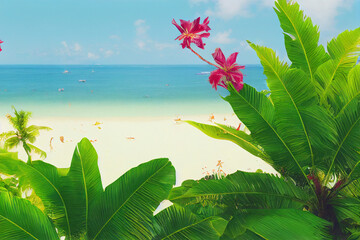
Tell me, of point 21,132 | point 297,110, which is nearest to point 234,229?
point 297,110

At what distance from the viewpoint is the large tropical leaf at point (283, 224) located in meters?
0.83

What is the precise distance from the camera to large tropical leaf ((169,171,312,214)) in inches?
36.4

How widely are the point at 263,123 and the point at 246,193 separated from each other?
19cm

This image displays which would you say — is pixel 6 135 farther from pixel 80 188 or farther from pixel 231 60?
pixel 231 60

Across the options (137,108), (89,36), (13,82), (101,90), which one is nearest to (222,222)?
(137,108)

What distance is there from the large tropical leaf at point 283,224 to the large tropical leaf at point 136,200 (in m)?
0.23

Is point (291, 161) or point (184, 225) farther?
point (291, 161)

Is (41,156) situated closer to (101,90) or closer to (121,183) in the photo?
(121,183)

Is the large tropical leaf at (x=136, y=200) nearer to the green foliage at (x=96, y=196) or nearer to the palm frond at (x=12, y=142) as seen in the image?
the green foliage at (x=96, y=196)

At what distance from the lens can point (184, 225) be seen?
0.87m

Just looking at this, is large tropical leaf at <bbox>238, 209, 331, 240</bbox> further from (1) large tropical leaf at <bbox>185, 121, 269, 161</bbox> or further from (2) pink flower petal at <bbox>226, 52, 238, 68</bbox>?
(2) pink flower petal at <bbox>226, 52, 238, 68</bbox>

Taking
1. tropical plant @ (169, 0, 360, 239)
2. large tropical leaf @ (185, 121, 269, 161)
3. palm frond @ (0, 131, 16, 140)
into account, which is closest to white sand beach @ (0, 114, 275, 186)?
palm frond @ (0, 131, 16, 140)

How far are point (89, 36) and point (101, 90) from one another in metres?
12.9

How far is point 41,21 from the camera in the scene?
25.2 metres
